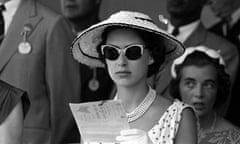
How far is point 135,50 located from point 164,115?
32 centimetres

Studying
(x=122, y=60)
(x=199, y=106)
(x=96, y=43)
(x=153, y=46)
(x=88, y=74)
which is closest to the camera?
(x=122, y=60)

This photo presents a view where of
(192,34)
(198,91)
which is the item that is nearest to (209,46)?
(192,34)

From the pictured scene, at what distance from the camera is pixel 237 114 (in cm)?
533

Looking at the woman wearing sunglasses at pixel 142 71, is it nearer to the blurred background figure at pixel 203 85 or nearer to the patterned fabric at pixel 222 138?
the patterned fabric at pixel 222 138

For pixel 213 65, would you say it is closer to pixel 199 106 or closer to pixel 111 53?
pixel 199 106

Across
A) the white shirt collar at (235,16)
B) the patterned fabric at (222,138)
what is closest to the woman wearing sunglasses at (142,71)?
the patterned fabric at (222,138)

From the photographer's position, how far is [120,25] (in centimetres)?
353

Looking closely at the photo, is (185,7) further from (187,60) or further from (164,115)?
(164,115)

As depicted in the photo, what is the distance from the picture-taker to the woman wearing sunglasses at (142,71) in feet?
11.3

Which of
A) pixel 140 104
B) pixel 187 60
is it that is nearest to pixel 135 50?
pixel 140 104

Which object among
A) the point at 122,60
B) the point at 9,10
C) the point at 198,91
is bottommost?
the point at 198,91

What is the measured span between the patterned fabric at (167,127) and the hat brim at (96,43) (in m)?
0.31

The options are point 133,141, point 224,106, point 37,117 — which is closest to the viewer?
point 133,141

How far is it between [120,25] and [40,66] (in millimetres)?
1211
